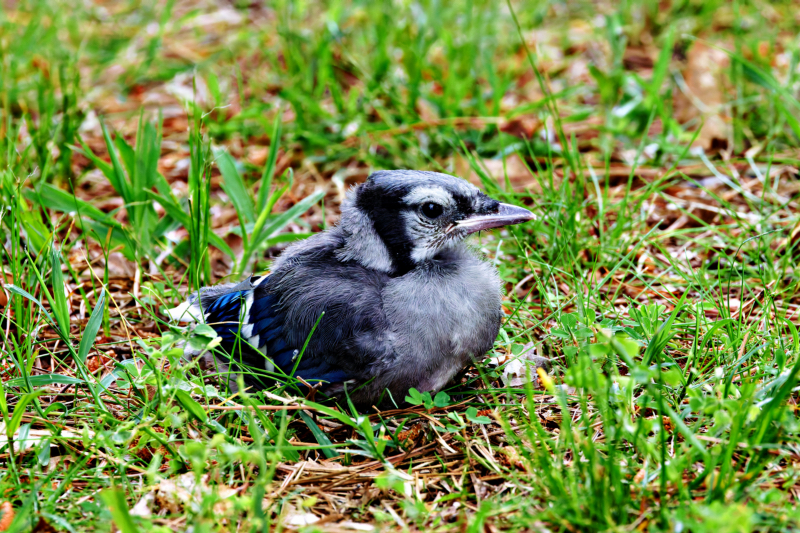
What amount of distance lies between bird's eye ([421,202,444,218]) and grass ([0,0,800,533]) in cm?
53

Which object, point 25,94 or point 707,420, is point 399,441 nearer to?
point 707,420

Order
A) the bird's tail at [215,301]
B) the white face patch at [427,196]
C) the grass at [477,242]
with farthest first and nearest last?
the bird's tail at [215,301] < the white face patch at [427,196] < the grass at [477,242]

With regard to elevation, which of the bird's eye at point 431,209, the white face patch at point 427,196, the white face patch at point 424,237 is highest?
the white face patch at point 427,196

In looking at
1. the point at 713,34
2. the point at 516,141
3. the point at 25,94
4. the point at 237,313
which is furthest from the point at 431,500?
the point at 713,34

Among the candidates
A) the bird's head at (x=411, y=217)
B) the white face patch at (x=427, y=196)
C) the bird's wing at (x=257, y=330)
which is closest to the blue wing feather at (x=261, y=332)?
the bird's wing at (x=257, y=330)

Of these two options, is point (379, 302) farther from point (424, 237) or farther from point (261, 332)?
point (261, 332)

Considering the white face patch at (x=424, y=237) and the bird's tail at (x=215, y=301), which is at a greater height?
the white face patch at (x=424, y=237)

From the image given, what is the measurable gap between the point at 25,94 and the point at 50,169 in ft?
3.69

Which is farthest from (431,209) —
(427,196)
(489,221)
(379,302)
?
(379,302)

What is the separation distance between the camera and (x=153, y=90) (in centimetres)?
555

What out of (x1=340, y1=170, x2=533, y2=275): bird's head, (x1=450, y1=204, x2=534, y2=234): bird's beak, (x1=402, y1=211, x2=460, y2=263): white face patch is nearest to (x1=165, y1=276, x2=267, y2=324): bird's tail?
(x1=340, y1=170, x2=533, y2=275): bird's head

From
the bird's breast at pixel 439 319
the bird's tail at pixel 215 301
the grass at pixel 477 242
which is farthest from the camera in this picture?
the bird's tail at pixel 215 301

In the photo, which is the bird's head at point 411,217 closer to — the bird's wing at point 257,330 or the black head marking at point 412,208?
the black head marking at point 412,208

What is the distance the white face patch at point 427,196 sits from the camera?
288 cm
